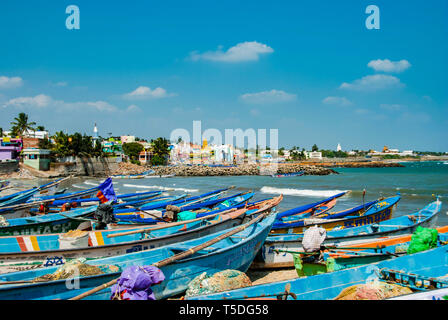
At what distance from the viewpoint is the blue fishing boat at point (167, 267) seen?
5.25 meters

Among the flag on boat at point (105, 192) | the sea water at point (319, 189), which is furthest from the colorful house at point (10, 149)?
the flag on boat at point (105, 192)

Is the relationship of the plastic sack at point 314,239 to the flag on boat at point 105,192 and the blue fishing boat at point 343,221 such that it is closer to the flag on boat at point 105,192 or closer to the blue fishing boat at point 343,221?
the blue fishing boat at point 343,221

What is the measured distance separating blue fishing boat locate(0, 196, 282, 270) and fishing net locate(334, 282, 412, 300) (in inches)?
179

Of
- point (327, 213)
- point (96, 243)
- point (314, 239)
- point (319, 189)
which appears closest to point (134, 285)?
point (314, 239)

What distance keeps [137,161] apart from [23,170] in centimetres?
3258

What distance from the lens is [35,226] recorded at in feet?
36.2

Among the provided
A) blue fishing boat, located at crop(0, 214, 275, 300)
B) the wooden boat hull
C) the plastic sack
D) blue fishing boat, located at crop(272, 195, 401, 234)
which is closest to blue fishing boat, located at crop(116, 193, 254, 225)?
blue fishing boat, located at crop(272, 195, 401, 234)

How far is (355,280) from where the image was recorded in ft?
19.3

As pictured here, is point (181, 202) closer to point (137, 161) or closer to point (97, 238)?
point (97, 238)

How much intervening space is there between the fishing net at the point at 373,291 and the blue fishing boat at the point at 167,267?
103 inches

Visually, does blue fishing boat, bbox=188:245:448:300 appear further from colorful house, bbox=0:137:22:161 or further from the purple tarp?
colorful house, bbox=0:137:22:161

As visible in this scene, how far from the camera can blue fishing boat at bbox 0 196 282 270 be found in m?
7.03
